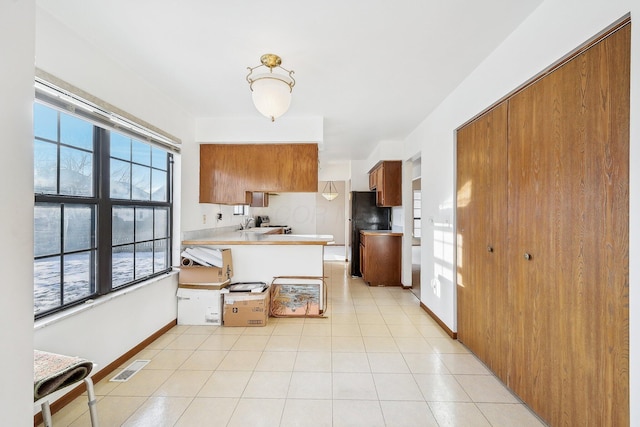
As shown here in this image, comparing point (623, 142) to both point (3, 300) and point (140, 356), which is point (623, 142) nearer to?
point (3, 300)

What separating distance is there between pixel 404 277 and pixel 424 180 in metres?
1.93

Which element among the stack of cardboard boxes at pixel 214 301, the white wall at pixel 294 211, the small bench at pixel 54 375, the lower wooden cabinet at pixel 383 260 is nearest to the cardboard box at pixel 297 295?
the stack of cardboard boxes at pixel 214 301

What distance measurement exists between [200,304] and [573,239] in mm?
3370

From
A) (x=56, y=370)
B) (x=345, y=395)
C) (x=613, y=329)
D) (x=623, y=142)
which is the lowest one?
(x=345, y=395)

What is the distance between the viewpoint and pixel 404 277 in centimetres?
500

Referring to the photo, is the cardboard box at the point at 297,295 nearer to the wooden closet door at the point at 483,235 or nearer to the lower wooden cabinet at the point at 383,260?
the wooden closet door at the point at 483,235

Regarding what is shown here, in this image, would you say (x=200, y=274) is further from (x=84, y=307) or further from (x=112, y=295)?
(x=84, y=307)

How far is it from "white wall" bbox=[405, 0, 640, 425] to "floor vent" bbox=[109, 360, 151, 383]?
291 cm

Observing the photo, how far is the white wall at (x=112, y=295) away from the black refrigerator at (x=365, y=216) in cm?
349

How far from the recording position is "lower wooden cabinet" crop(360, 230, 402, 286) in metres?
5.11

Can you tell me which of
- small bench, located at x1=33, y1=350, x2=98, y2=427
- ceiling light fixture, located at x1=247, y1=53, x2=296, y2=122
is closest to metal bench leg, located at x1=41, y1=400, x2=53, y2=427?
small bench, located at x1=33, y1=350, x2=98, y2=427

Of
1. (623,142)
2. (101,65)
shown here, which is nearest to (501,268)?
(623,142)

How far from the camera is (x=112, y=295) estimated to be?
233 cm

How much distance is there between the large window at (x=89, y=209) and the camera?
1.85 m
